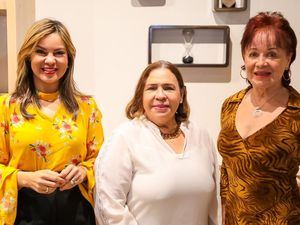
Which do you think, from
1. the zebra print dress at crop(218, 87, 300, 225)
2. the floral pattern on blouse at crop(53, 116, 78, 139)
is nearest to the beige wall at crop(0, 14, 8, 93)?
the floral pattern on blouse at crop(53, 116, 78, 139)

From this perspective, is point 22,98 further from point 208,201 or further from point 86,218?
point 208,201

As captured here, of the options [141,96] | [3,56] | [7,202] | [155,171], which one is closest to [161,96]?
[141,96]

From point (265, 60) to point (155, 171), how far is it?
22.7 inches

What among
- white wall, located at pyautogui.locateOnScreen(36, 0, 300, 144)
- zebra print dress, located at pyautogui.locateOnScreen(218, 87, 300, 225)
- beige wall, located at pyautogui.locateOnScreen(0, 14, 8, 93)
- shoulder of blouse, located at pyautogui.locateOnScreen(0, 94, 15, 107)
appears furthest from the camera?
white wall, located at pyautogui.locateOnScreen(36, 0, 300, 144)

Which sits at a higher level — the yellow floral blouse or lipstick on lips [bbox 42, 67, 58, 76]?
lipstick on lips [bbox 42, 67, 58, 76]

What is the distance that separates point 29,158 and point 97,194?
296mm

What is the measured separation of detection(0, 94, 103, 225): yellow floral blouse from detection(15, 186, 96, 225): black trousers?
0.05 metres

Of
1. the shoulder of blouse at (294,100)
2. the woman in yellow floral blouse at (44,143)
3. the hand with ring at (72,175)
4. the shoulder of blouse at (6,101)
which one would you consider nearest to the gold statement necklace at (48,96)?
the woman in yellow floral blouse at (44,143)

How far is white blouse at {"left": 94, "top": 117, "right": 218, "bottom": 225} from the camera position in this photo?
1.45m

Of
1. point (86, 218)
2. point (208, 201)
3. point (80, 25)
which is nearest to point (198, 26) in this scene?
point (80, 25)

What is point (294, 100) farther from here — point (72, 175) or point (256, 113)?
point (72, 175)

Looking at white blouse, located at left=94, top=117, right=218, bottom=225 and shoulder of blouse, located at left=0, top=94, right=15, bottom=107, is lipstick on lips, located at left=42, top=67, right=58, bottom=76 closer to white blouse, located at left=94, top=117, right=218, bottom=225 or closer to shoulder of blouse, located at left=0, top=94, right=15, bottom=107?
shoulder of blouse, located at left=0, top=94, right=15, bottom=107

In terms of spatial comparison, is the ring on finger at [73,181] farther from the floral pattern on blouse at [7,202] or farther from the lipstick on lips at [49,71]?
the lipstick on lips at [49,71]

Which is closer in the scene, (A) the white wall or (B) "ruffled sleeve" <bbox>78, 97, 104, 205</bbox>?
(B) "ruffled sleeve" <bbox>78, 97, 104, 205</bbox>
